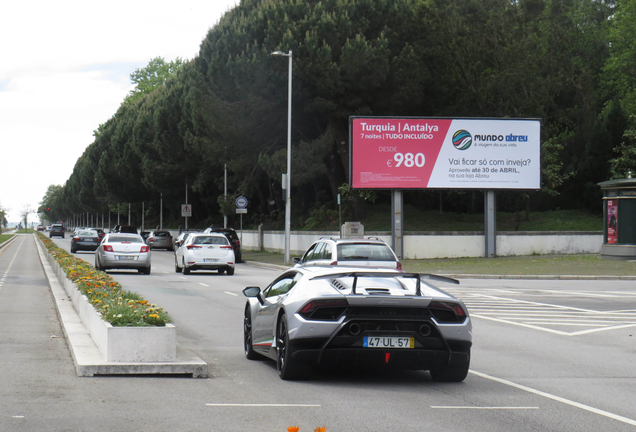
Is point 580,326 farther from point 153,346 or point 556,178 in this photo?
point 556,178

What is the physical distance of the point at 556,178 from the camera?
45.5 m

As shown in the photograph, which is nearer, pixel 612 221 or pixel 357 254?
pixel 357 254

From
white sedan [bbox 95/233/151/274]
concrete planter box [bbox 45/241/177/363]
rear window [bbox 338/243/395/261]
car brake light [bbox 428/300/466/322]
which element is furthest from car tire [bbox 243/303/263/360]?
white sedan [bbox 95/233/151/274]

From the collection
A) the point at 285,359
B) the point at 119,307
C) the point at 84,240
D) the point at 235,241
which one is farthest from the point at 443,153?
the point at 285,359

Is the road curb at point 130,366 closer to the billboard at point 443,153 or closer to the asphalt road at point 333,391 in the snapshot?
the asphalt road at point 333,391

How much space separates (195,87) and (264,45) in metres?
11.4

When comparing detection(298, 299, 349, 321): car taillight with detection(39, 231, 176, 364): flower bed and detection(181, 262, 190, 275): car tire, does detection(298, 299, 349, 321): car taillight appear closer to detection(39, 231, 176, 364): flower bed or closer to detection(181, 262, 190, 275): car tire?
detection(39, 231, 176, 364): flower bed

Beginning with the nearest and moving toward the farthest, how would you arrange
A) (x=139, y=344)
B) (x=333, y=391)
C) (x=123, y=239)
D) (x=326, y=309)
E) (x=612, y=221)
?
(x=333, y=391) < (x=326, y=309) < (x=139, y=344) < (x=123, y=239) < (x=612, y=221)

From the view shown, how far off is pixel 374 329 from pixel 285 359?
95 centimetres

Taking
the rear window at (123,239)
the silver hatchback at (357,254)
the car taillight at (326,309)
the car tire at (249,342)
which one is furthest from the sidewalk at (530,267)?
the car taillight at (326,309)

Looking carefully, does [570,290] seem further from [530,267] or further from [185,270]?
[185,270]

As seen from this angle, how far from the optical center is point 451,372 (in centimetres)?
876

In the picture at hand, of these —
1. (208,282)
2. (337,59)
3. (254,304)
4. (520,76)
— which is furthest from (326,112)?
(254,304)

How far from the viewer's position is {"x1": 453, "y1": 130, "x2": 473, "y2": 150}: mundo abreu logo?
39.1 m
